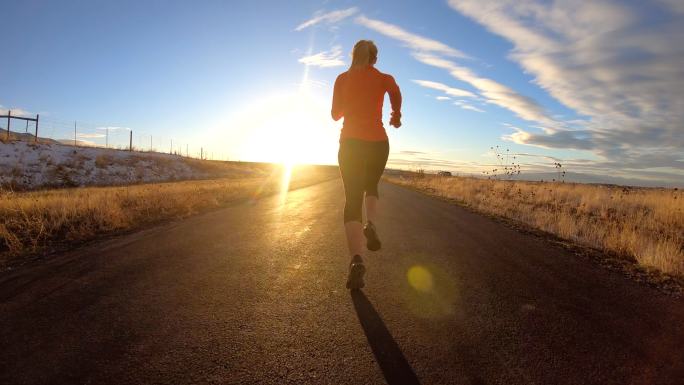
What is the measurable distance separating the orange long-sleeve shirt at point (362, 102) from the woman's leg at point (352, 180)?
14 cm

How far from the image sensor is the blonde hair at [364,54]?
4027 millimetres

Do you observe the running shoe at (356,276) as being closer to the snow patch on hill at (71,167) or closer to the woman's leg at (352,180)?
the woman's leg at (352,180)

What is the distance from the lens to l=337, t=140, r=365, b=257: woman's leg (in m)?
3.85

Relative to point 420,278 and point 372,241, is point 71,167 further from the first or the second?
point 420,278

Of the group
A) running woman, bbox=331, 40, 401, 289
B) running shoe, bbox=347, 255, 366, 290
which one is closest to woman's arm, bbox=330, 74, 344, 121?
running woman, bbox=331, 40, 401, 289

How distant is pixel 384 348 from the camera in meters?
2.43

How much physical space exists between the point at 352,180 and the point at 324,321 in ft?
5.28

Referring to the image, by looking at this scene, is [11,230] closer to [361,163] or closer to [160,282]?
[160,282]

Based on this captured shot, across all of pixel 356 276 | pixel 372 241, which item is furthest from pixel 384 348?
pixel 372 241

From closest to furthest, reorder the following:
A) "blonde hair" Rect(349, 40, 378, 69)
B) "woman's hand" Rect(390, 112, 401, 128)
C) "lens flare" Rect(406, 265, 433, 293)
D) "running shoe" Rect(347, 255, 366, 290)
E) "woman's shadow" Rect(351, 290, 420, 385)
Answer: "woman's shadow" Rect(351, 290, 420, 385) < "running shoe" Rect(347, 255, 366, 290) < "lens flare" Rect(406, 265, 433, 293) < "blonde hair" Rect(349, 40, 378, 69) < "woman's hand" Rect(390, 112, 401, 128)

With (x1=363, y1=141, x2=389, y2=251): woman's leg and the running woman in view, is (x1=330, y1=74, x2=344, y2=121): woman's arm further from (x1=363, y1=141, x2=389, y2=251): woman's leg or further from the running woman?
(x1=363, y1=141, x2=389, y2=251): woman's leg

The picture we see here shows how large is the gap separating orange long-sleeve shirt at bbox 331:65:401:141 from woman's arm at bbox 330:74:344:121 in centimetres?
1

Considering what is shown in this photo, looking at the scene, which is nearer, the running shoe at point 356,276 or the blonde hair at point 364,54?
the running shoe at point 356,276

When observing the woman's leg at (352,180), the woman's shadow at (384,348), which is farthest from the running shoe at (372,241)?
the woman's shadow at (384,348)
